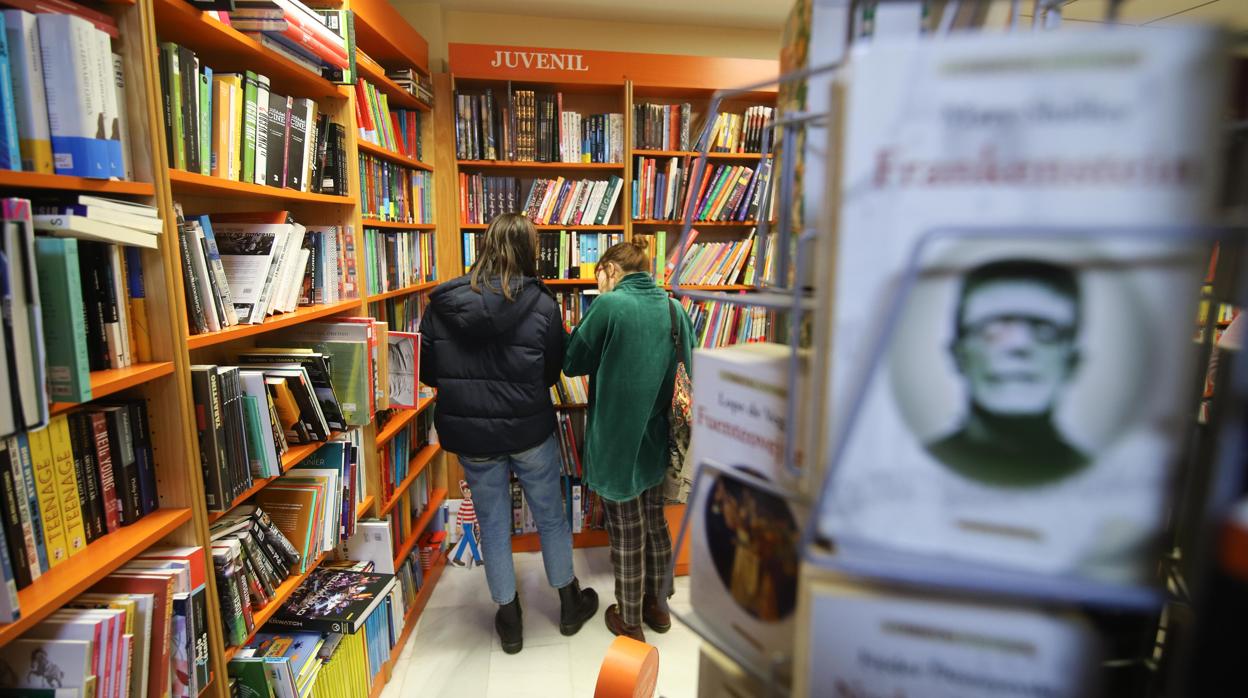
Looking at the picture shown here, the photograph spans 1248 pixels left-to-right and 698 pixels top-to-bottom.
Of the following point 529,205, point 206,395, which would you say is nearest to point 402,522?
point 206,395

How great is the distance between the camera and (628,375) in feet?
6.57

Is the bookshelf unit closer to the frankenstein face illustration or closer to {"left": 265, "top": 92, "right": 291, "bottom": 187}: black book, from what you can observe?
{"left": 265, "top": 92, "right": 291, "bottom": 187}: black book

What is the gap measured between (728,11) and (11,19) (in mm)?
2891

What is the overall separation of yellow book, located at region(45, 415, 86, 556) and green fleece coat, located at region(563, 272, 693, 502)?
4.44 ft

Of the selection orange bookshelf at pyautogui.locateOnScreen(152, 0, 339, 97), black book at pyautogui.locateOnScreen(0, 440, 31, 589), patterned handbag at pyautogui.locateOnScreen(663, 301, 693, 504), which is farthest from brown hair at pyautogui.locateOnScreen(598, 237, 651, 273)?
black book at pyautogui.locateOnScreen(0, 440, 31, 589)

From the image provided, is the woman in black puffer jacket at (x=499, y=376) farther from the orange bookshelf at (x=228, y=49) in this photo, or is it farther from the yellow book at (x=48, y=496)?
the yellow book at (x=48, y=496)

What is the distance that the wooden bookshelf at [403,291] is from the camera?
209 cm

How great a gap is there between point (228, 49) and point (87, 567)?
120 centimetres

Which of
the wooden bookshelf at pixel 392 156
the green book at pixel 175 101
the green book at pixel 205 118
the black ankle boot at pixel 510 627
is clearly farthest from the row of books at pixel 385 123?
the black ankle boot at pixel 510 627

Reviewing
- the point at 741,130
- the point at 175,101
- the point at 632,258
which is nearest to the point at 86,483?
the point at 175,101

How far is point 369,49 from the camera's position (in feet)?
7.61

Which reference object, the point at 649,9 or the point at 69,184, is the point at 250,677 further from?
the point at 649,9

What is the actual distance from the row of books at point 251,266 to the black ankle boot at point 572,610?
4.82 feet

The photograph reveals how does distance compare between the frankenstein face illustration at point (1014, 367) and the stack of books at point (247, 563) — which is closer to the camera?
the frankenstein face illustration at point (1014, 367)
